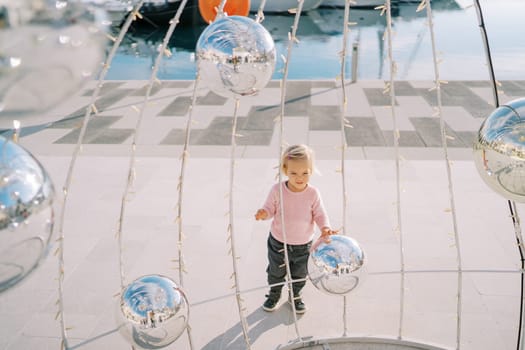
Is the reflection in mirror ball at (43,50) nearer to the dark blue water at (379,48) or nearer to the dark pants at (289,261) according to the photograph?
the dark pants at (289,261)

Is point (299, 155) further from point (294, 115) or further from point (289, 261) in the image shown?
point (294, 115)

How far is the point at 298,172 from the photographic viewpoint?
2.92m

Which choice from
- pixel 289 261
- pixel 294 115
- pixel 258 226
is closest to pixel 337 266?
pixel 289 261

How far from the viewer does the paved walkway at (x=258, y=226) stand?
3.30 m

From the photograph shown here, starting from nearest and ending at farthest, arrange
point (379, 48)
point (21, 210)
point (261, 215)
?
1. point (21, 210)
2. point (261, 215)
3. point (379, 48)

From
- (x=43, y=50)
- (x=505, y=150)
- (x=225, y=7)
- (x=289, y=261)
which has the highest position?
(x=225, y=7)

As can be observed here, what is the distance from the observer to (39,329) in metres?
3.33

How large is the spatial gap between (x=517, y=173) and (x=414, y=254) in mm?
2376

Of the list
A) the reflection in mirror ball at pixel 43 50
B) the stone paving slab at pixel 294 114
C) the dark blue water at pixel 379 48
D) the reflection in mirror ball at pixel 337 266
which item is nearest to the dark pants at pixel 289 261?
the reflection in mirror ball at pixel 337 266

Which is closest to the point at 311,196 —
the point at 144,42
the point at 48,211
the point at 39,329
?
the point at 48,211

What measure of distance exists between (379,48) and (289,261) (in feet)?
49.3

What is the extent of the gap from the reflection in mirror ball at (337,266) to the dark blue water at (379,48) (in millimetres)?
4994

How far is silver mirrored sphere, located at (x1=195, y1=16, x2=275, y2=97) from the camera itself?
5.93ft

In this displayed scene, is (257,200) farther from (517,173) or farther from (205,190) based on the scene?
(517,173)
